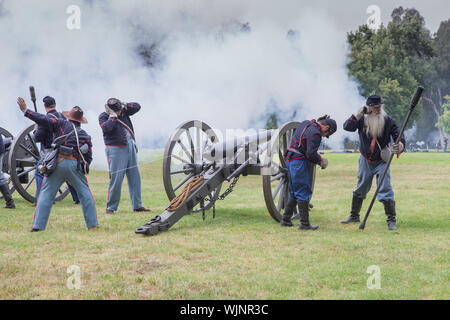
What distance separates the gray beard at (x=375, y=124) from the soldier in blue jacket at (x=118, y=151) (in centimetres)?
327

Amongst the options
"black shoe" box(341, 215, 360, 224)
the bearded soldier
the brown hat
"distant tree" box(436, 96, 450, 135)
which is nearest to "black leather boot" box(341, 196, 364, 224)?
"black shoe" box(341, 215, 360, 224)

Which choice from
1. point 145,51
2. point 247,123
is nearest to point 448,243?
point 145,51

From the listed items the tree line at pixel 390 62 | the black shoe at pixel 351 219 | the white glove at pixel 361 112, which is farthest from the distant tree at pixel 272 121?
the white glove at pixel 361 112

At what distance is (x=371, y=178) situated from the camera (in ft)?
20.5

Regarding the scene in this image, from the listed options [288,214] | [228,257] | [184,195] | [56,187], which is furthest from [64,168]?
[288,214]

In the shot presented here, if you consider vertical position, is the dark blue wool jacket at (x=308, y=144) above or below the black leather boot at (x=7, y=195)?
above

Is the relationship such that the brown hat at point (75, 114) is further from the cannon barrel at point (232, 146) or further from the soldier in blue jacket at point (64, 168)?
the cannon barrel at point (232, 146)

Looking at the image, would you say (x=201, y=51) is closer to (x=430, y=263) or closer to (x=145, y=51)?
(x=145, y=51)

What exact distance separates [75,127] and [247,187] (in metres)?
5.56

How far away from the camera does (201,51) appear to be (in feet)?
56.9

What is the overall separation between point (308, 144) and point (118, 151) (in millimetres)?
2828

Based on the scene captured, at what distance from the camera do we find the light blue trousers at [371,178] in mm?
5988

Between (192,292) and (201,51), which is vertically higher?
(201,51)

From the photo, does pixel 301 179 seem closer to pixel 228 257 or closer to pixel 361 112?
pixel 361 112
